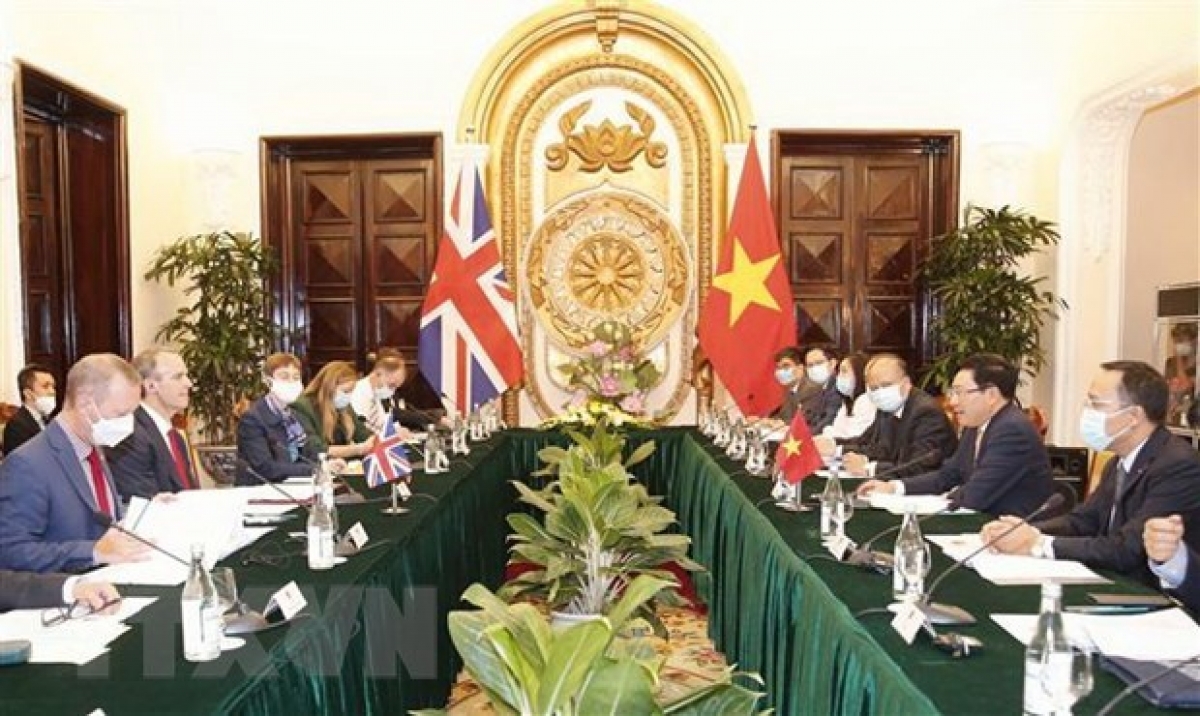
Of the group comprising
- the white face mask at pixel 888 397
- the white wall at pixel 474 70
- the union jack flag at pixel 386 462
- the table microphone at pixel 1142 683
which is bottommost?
the table microphone at pixel 1142 683

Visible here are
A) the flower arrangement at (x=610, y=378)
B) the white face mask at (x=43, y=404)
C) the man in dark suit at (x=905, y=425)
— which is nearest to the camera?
the man in dark suit at (x=905, y=425)

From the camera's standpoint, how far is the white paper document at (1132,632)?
152 cm

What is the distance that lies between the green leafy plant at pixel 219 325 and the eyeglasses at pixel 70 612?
4511mm

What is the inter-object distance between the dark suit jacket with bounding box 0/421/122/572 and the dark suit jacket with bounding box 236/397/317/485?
1388mm

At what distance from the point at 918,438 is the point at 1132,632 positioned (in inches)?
93.3

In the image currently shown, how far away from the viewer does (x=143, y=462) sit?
2896 millimetres

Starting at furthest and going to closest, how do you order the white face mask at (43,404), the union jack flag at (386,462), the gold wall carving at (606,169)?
the gold wall carving at (606,169), the white face mask at (43,404), the union jack flag at (386,462)

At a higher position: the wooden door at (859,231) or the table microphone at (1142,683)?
the wooden door at (859,231)

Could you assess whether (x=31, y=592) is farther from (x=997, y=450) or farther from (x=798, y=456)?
(x=997, y=450)

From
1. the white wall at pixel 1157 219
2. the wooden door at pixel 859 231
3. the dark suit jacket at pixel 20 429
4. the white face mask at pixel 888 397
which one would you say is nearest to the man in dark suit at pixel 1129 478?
the white face mask at pixel 888 397

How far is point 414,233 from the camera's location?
22.6 ft

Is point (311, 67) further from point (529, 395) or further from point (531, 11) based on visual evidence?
point (529, 395)

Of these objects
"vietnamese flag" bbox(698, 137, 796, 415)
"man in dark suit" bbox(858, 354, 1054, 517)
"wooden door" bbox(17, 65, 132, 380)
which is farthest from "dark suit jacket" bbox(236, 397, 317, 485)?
"vietnamese flag" bbox(698, 137, 796, 415)

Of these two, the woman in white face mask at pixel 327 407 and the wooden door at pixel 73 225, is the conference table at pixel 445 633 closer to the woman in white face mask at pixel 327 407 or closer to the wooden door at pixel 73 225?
the woman in white face mask at pixel 327 407
